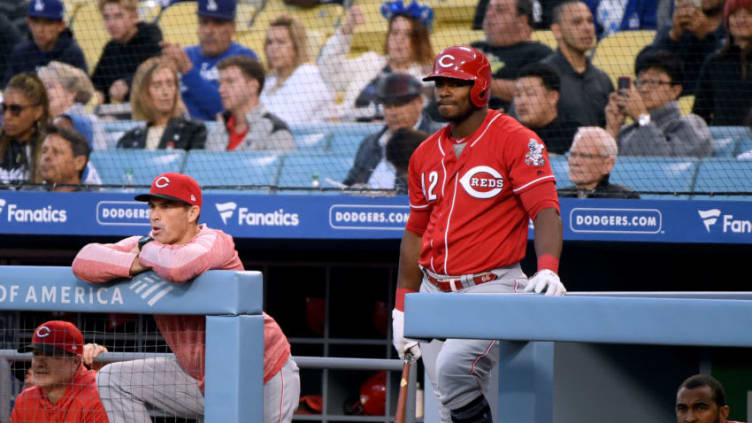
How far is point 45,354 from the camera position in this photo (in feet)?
9.83

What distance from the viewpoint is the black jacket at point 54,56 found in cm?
768

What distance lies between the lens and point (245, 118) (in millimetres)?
7254

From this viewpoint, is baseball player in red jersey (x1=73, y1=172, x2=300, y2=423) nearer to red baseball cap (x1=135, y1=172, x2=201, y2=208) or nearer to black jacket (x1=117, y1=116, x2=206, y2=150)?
red baseball cap (x1=135, y1=172, x2=201, y2=208)

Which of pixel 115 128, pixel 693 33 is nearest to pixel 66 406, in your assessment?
pixel 115 128

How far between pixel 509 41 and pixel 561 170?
118 cm

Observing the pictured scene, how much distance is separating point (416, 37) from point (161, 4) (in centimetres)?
259

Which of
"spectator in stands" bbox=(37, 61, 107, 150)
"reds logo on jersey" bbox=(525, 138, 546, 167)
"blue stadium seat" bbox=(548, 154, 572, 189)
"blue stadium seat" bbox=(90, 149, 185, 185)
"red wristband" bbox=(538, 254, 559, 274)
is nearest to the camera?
"red wristband" bbox=(538, 254, 559, 274)

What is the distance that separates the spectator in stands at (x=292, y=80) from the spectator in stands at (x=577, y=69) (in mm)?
1751

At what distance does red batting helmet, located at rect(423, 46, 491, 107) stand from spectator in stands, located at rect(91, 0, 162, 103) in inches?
202

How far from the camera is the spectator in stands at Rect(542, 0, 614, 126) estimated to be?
6.53m

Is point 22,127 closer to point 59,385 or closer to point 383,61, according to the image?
point 383,61

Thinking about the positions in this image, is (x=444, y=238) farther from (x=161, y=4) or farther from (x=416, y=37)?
(x=161, y=4)

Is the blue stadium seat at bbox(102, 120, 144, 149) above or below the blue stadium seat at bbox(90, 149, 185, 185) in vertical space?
above

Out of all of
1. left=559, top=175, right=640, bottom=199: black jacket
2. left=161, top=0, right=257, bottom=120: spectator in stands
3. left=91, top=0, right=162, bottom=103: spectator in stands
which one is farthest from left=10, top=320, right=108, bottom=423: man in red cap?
left=91, top=0, right=162, bottom=103: spectator in stands
